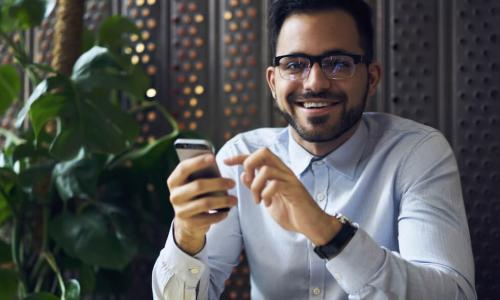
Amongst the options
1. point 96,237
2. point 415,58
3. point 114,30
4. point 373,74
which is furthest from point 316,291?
point 114,30

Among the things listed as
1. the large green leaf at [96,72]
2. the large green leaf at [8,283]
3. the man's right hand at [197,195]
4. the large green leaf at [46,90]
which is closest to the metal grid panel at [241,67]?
the large green leaf at [96,72]

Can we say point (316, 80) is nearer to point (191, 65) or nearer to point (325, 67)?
point (325, 67)

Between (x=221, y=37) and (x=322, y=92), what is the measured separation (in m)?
0.81

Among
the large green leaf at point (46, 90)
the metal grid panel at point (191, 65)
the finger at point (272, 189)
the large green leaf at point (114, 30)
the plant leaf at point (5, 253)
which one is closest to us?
the finger at point (272, 189)

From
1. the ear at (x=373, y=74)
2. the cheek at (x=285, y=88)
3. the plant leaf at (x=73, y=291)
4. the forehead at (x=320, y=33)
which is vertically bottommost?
the plant leaf at (x=73, y=291)

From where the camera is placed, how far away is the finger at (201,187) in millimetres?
Answer: 1137

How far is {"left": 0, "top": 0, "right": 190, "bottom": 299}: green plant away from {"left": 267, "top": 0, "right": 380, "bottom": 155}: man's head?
553 millimetres

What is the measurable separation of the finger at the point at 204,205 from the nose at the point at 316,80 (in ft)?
1.20

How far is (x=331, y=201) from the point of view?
1.49 m

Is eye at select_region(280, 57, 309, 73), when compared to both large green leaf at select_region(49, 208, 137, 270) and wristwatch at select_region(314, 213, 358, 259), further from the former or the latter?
large green leaf at select_region(49, 208, 137, 270)

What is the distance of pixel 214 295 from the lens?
60.0 inches

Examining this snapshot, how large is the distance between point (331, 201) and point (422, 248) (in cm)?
26

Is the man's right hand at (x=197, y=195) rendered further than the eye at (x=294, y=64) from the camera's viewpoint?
No

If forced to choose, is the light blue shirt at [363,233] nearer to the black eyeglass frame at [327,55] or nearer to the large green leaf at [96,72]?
the black eyeglass frame at [327,55]
